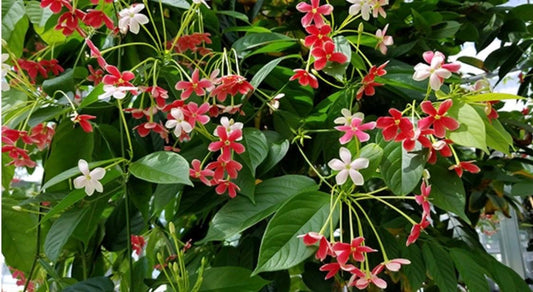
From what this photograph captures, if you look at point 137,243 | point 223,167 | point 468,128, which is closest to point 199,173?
point 223,167

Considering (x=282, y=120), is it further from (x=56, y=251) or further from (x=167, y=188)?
(x=56, y=251)

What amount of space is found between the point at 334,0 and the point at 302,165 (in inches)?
8.8

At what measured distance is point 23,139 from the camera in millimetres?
526

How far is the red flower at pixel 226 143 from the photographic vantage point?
1.46 ft

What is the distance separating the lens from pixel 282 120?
0.54 meters

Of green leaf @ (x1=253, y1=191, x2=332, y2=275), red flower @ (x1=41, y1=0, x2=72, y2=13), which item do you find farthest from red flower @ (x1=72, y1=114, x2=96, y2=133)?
green leaf @ (x1=253, y1=191, x2=332, y2=275)

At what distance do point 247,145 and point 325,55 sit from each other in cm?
11

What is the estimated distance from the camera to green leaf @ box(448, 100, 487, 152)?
394 mm

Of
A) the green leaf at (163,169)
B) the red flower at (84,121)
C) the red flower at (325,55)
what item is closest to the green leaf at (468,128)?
the red flower at (325,55)

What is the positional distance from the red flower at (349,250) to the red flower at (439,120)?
10 centimetres

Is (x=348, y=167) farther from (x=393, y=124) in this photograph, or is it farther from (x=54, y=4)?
(x=54, y=4)

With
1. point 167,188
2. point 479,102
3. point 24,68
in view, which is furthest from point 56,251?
point 479,102

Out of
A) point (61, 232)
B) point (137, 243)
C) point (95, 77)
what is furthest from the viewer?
point (137, 243)

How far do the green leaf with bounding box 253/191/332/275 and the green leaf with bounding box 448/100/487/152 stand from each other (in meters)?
0.12
